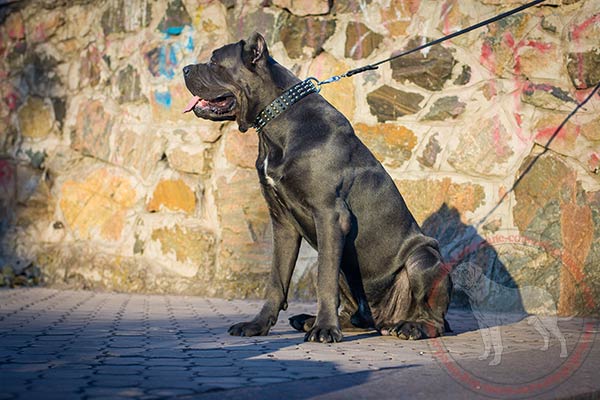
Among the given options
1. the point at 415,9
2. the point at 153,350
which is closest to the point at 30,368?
the point at 153,350

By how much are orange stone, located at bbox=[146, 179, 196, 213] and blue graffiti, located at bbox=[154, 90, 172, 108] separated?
26.7 inches

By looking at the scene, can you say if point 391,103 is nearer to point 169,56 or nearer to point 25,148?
point 169,56

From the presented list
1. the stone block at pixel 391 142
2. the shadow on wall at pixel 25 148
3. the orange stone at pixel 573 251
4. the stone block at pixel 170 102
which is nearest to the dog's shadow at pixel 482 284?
the orange stone at pixel 573 251

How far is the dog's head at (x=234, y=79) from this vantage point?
13.1 feet

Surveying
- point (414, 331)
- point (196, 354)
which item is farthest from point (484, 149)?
point (196, 354)

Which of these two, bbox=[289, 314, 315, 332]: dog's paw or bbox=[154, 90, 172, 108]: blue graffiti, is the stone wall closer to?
bbox=[154, 90, 172, 108]: blue graffiti

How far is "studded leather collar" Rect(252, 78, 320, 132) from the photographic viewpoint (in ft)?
12.9

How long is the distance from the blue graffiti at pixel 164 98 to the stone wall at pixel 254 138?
13 mm

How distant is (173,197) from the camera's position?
6.50 meters

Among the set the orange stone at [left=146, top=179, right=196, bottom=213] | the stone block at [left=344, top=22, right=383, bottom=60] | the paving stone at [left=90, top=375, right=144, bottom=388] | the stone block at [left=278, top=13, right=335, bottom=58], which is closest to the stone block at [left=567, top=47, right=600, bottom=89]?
the stone block at [left=344, top=22, right=383, bottom=60]

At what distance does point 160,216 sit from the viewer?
655 centimetres

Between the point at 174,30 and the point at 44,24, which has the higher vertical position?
the point at 44,24

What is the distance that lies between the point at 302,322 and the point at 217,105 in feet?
4.12

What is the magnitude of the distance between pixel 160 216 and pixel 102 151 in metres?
0.94
